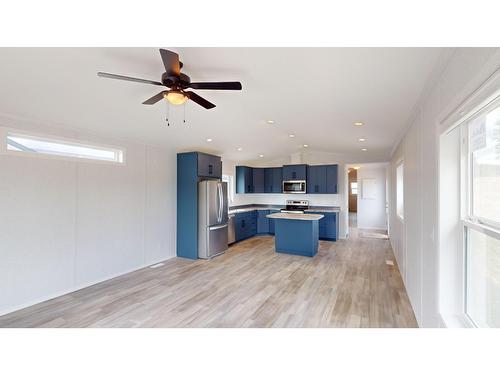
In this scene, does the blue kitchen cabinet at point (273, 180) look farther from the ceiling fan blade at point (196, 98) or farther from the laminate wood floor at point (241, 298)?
the ceiling fan blade at point (196, 98)

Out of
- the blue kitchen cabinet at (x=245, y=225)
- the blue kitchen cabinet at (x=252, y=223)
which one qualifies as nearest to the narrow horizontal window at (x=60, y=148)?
the blue kitchen cabinet at (x=245, y=225)

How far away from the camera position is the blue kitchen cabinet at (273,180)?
773cm

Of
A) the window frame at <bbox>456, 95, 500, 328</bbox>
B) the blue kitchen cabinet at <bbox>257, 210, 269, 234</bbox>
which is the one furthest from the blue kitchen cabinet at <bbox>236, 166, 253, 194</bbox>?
the window frame at <bbox>456, 95, 500, 328</bbox>

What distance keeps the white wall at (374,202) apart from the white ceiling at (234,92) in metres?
4.87

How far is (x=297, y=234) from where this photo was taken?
528 cm

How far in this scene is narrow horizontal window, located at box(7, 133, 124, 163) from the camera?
297 cm

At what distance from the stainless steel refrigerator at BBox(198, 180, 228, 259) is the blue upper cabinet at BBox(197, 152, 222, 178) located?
287mm

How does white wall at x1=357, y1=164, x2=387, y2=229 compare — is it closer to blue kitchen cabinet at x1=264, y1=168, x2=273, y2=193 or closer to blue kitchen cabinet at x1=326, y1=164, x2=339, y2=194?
blue kitchen cabinet at x1=326, y1=164, x2=339, y2=194

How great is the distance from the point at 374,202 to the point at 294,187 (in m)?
3.47

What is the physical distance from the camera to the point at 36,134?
3111mm

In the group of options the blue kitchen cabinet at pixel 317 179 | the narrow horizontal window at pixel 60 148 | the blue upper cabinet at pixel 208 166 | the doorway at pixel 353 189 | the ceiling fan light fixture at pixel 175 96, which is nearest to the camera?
the ceiling fan light fixture at pixel 175 96

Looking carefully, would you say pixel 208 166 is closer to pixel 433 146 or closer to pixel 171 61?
pixel 171 61

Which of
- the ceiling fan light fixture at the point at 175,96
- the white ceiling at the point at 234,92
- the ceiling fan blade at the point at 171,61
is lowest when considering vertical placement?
the ceiling fan light fixture at the point at 175,96
